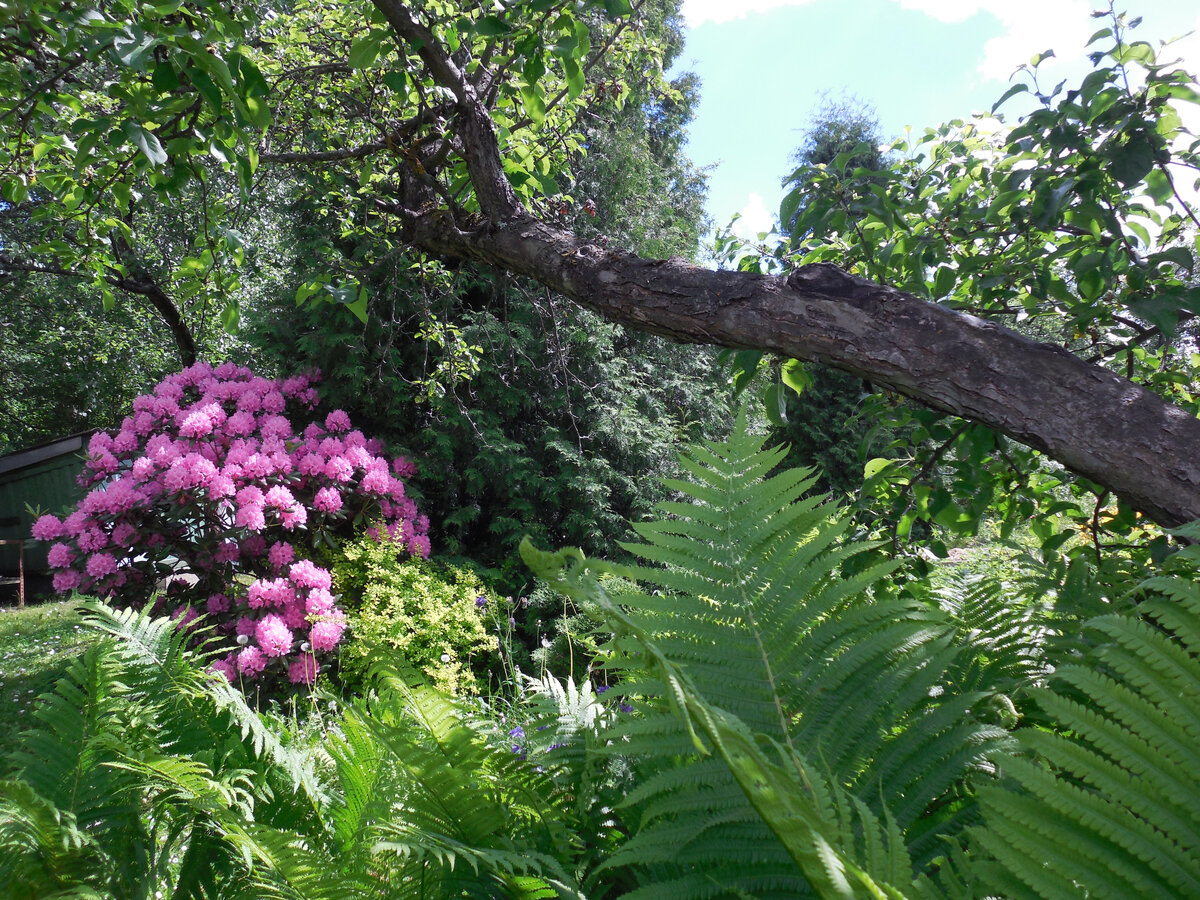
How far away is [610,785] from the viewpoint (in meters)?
0.81

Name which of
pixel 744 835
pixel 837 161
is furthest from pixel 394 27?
pixel 744 835

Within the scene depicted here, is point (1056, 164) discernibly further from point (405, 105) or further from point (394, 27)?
point (405, 105)

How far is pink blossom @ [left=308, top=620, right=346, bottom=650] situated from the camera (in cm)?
329

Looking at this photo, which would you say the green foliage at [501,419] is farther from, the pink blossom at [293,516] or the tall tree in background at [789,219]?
the tall tree in background at [789,219]

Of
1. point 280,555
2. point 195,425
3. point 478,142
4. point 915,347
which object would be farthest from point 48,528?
point 915,347

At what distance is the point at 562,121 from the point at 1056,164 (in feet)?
7.35

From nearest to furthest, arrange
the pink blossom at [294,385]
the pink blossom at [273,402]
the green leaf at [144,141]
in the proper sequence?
1. the green leaf at [144,141]
2. the pink blossom at [273,402]
3. the pink blossom at [294,385]

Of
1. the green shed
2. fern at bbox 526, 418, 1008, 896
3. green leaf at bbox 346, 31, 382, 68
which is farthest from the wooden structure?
fern at bbox 526, 418, 1008, 896

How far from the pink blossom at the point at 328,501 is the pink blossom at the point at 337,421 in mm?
627

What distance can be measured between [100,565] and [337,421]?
1.49 metres

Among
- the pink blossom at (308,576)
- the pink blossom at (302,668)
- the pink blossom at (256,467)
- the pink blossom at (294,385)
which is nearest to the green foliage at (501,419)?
the pink blossom at (294,385)

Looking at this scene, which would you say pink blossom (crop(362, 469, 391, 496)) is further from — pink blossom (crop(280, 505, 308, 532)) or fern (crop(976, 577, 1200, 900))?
fern (crop(976, 577, 1200, 900))

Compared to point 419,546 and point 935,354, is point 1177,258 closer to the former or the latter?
point 935,354

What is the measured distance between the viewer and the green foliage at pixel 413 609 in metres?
3.20
